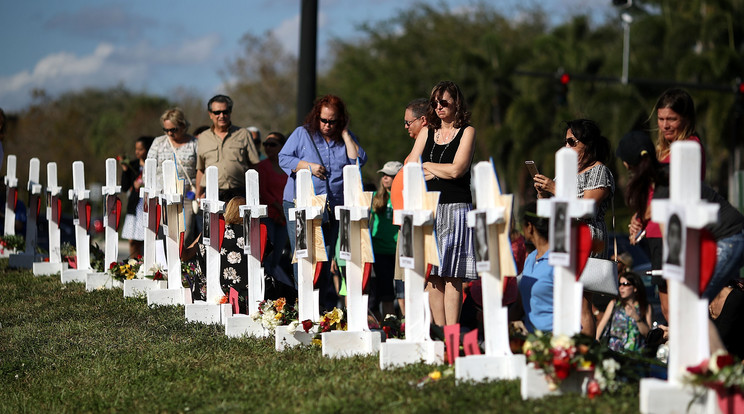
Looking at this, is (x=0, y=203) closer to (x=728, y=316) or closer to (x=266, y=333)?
(x=266, y=333)

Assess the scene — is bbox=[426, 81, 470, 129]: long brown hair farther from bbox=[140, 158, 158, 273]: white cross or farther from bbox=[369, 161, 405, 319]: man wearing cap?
bbox=[140, 158, 158, 273]: white cross

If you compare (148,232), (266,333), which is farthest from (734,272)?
(148,232)

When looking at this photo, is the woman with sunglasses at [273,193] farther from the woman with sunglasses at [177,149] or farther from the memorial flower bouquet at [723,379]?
the memorial flower bouquet at [723,379]

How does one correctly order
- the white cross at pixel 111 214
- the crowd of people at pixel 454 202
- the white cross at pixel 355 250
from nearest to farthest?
the crowd of people at pixel 454 202
the white cross at pixel 355 250
the white cross at pixel 111 214

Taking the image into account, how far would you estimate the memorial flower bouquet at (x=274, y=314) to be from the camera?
7973 mm

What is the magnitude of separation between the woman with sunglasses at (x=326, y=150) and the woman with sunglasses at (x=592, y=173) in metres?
2.33

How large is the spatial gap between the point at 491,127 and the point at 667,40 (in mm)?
9683

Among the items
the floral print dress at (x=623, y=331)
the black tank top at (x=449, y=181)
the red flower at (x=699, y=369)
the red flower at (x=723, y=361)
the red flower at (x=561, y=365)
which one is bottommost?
the floral print dress at (x=623, y=331)

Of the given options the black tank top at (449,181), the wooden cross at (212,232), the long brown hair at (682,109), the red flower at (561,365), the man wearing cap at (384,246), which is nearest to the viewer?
the red flower at (561,365)

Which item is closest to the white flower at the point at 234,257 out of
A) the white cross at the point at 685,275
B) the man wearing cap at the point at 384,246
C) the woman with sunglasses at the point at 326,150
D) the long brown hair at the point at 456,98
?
the woman with sunglasses at the point at 326,150

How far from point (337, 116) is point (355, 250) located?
2.11m

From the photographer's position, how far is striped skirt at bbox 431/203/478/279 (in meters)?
6.97

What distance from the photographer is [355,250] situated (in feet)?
24.2

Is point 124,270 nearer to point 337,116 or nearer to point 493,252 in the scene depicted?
point 337,116
